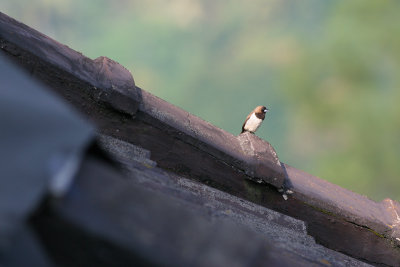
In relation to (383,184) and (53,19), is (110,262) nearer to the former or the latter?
(383,184)

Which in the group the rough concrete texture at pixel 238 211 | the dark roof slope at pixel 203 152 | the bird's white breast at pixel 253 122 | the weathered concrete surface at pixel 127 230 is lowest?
the weathered concrete surface at pixel 127 230

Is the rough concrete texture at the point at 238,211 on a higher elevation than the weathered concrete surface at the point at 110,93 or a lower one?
lower

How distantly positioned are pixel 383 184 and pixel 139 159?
71.2ft

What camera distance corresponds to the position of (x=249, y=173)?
311cm

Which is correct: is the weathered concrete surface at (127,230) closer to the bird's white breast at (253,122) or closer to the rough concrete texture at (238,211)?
the rough concrete texture at (238,211)

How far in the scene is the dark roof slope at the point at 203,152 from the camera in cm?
252

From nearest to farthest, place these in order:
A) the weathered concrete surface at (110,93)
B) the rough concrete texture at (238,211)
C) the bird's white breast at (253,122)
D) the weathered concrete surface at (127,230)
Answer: the weathered concrete surface at (127,230)
the rough concrete texture at (238,211)
the weathered concrete surface at (110,93)
the bird's white breast at (253,122)

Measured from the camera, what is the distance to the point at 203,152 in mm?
2955

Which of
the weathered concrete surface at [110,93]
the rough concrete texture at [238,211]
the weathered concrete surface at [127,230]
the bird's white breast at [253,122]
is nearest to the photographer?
the weathered concrete surface at [127,230]

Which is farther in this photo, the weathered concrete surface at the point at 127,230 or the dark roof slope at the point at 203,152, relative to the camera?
the dark roof slope at the point at 203,152

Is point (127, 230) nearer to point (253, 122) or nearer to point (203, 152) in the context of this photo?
point (203, 152)

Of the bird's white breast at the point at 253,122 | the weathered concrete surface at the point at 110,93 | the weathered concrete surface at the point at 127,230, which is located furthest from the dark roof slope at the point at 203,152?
the bird's white breast at the point at 253,122

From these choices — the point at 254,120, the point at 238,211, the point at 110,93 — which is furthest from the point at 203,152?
the point at 254,120

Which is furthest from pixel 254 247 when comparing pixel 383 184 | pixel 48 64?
pixel 383 184
